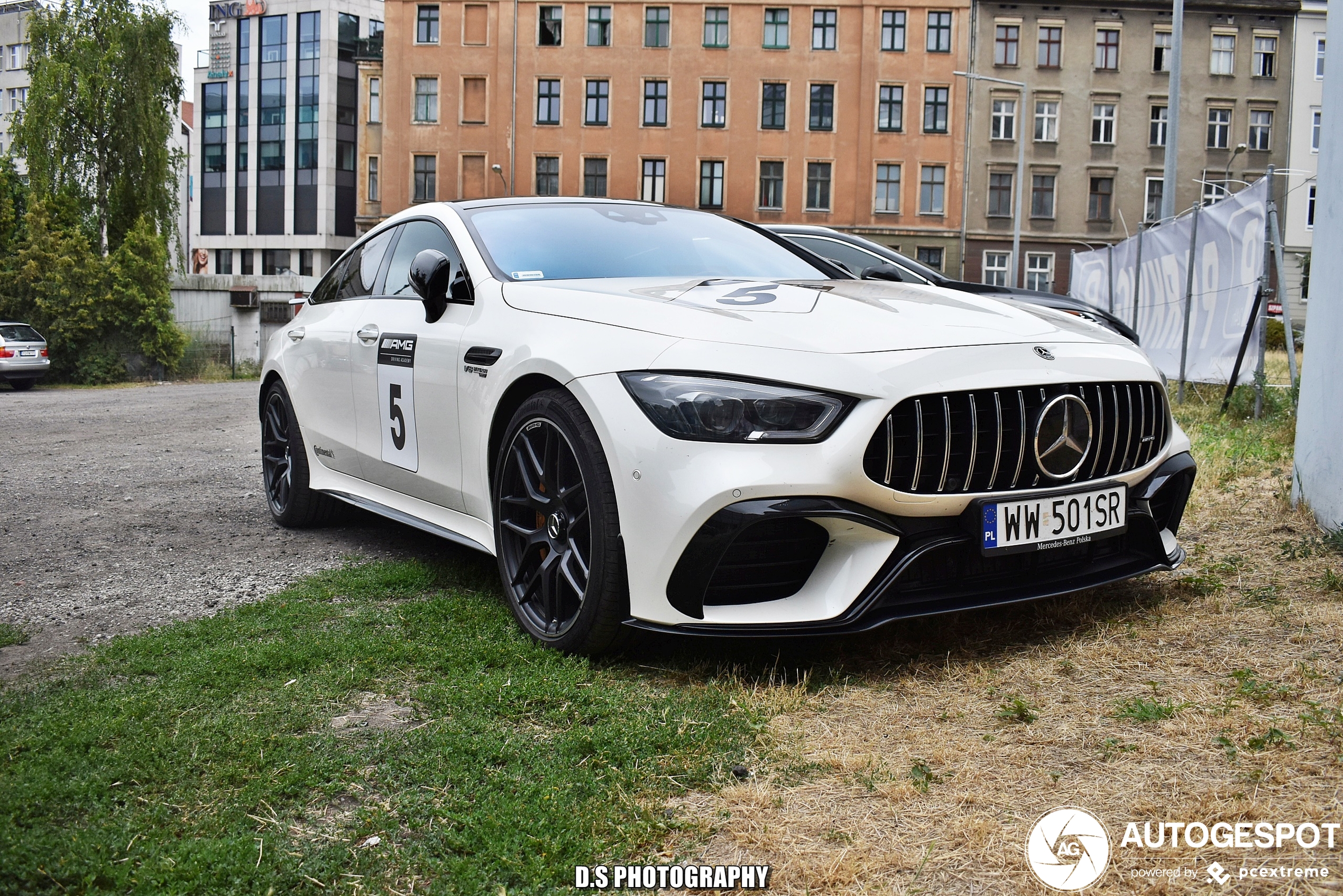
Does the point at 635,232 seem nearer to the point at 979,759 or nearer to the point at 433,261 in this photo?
the point at 433,261

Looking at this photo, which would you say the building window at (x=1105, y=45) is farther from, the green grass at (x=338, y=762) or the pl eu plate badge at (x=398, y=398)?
the green grass at (x=338, y=762)

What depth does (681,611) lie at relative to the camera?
3006 millimetres

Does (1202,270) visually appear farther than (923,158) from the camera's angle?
No

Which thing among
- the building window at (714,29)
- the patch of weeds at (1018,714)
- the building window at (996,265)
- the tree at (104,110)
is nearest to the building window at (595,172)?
the building window at (714,29)

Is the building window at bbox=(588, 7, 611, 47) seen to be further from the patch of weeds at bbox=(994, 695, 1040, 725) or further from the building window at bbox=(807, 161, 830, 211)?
the patch of weeds at bbox=(994, 695, 1040, 725)

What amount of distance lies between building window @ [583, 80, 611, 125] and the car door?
145ft

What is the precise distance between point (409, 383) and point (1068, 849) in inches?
114

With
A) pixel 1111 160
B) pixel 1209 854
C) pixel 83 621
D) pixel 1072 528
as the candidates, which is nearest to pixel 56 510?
pixel 83 621

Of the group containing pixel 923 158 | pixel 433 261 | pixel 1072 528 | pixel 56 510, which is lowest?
pixel 56 510

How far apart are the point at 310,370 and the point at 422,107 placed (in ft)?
150

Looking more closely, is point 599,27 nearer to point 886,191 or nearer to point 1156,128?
point 886,191

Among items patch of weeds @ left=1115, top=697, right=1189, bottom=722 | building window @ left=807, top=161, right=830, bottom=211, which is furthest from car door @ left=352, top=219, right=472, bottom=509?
building window @ left=807, top=161, right=830, bottom=211

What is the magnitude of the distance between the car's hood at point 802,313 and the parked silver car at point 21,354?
23527 mm

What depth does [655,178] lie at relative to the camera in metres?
47.6
